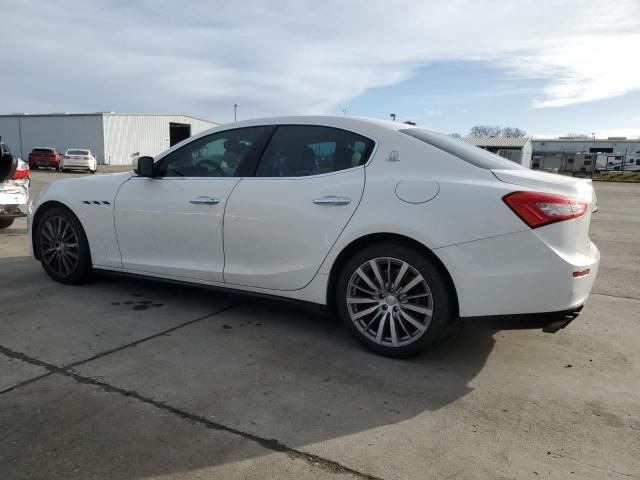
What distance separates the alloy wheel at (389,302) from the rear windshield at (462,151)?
0.81 m

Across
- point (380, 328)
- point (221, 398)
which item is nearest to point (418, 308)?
point (380, 328)

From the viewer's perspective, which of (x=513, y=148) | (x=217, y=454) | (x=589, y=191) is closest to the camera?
(x=217, y=454)

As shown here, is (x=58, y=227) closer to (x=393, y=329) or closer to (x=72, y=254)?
(x=72, y=254)

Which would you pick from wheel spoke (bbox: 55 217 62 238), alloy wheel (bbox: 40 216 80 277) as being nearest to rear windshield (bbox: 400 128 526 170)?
alloy wheel (bbox: 40 216 80 277)

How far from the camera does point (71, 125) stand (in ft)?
160

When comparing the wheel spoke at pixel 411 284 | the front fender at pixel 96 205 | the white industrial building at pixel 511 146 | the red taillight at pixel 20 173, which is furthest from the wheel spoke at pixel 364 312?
the white industrial building at pixel 511 146

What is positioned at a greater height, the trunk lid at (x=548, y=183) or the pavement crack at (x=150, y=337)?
the trunk lid at (x=548, y=183)

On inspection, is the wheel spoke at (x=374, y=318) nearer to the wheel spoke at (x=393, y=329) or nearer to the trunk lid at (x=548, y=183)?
the wheel spoke at (x=393, y=329)

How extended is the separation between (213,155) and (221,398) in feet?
Answer: 6.78

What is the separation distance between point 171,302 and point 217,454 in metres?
2.39

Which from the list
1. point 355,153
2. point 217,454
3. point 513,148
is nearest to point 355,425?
point 217,454

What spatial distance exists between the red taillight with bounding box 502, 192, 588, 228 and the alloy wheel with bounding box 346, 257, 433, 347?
687mm

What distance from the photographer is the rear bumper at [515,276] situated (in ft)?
9.48

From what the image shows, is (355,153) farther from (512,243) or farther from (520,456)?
(520,456)
